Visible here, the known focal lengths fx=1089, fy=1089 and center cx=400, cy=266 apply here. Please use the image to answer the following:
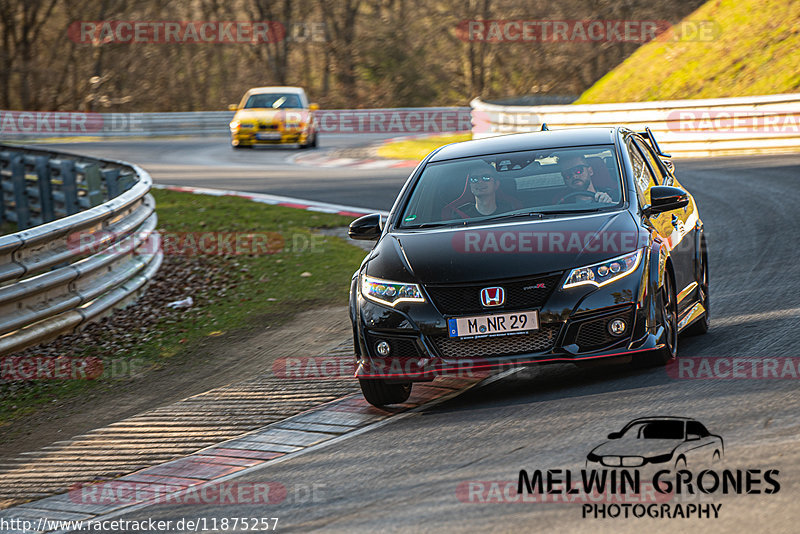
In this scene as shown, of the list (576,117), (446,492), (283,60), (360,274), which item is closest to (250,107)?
(576,117)

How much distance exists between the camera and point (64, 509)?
588cm

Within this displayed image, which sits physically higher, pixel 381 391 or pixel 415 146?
pixel 381 391

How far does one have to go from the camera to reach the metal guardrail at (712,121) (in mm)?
20625

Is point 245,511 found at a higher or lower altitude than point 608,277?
lower

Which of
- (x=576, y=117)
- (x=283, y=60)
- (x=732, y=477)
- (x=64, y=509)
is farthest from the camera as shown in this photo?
(x=283, y=60)

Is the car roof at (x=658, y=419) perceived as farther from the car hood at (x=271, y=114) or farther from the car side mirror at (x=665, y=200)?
the car hood at (x=271, y=114)

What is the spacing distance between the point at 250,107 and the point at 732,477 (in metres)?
27.7

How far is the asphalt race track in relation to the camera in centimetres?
461

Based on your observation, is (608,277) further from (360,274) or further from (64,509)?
(64,509)

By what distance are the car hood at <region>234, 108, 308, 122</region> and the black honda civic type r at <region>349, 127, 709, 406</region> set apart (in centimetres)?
2284

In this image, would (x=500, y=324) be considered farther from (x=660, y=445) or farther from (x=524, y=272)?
(x=660, y=445)

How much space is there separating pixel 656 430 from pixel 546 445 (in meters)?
0.57

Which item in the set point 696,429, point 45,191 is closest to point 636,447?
point 696,429

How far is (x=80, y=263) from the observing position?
9.59 metres
